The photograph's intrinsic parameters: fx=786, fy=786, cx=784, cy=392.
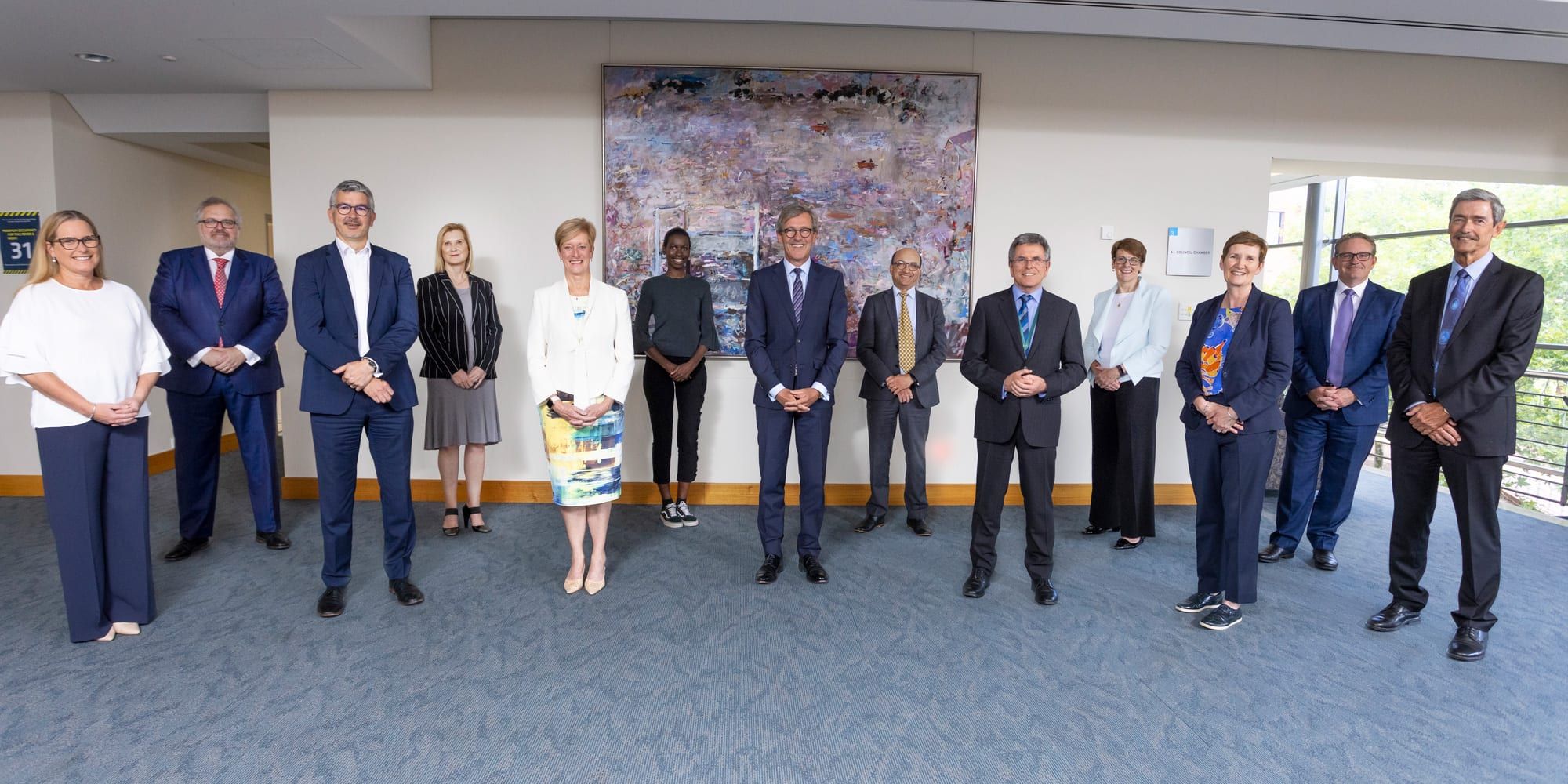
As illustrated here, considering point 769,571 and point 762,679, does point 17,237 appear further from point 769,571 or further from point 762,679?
point 762,679

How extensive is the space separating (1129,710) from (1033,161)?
4078 millimetres

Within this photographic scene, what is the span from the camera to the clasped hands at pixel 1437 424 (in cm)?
329

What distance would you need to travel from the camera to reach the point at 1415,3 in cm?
411

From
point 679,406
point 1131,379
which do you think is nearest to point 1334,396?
point 1131,379

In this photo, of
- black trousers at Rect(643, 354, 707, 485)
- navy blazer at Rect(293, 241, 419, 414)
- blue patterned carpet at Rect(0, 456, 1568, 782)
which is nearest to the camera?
blue patterned carpet at Rect(0, 456, 1568, 782)

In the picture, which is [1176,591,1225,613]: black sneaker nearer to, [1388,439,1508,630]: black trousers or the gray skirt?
Result: [1388,439,1508,630]: black trousers

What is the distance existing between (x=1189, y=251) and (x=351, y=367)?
553cm

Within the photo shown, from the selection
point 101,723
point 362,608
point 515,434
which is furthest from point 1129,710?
point 515,434

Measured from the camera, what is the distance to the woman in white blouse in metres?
3.10

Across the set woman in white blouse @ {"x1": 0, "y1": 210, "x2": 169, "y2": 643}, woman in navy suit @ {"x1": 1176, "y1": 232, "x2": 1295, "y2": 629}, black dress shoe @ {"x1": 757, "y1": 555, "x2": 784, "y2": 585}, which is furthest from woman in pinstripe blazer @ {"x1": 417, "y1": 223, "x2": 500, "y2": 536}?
woman in navy suit @ {"x1": 1176, "y1": 232, "x2": 1295, "y2": 629}

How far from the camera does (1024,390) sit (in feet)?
11.8

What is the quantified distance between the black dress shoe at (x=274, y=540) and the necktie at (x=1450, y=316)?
5.93m

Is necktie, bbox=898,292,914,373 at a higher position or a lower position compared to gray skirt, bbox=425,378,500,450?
higher

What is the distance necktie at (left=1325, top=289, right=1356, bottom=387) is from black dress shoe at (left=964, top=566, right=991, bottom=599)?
94.3 inches
